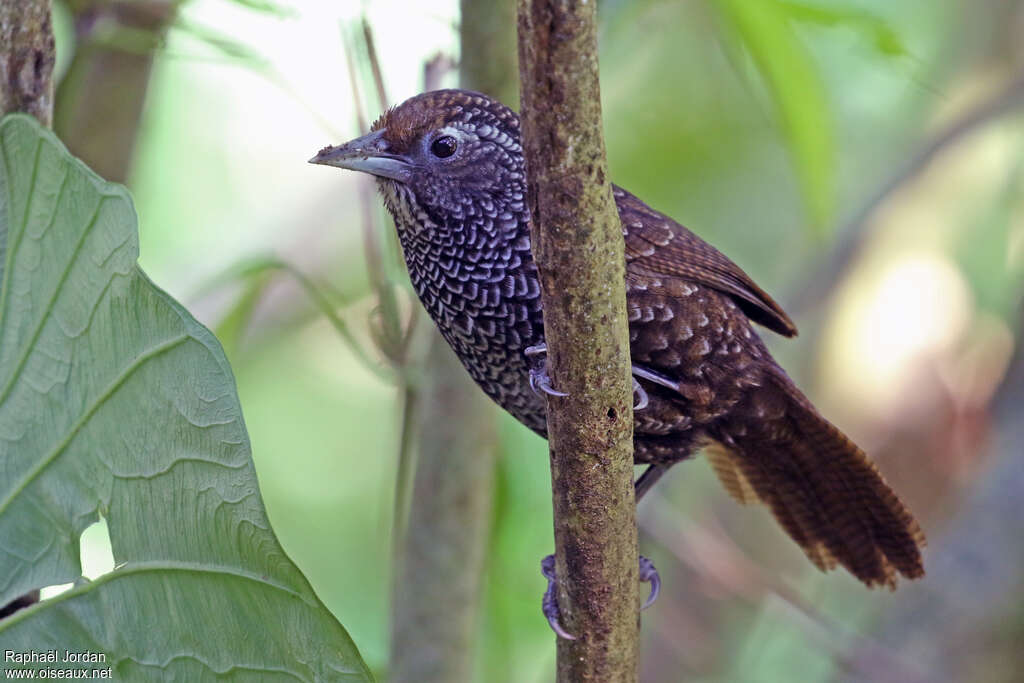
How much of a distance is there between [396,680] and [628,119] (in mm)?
3038

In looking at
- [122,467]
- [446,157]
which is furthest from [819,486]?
[122,467]

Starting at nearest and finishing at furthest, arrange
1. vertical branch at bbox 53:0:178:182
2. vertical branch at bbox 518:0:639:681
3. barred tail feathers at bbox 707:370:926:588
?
1. vertical branch at bbox 518:0:639:681
2. barred tail feathers at bbox 707:370:926:588
3. vertical branch at bbox 53:0:178:182

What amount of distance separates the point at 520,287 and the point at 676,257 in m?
0.33

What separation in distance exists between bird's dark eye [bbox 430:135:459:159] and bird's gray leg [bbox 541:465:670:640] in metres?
0.81

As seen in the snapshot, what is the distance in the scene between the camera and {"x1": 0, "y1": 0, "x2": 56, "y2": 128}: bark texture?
1.81 metres

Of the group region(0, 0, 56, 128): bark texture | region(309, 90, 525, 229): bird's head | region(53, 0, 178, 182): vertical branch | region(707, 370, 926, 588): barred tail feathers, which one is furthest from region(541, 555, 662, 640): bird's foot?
region(53, 0, 178, 182): vertical branch

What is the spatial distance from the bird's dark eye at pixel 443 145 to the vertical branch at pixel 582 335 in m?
0.73

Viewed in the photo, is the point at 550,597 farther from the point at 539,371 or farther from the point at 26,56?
the point at 26,56

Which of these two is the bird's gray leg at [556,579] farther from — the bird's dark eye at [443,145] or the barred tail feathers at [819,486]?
the bird's dark eye at [443,145]

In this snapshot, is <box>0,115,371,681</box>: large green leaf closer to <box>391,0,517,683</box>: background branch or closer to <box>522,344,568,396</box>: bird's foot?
<box>522,344,568,396</box>: bird's foot

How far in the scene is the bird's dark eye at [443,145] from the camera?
87.4 inches

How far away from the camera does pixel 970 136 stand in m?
4.29

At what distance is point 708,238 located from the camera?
5625 millimetres

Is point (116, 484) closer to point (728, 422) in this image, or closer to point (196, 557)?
point (196, 557)
